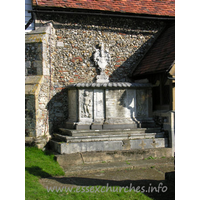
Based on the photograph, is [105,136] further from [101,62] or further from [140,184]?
[101,62]

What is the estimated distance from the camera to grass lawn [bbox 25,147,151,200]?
4.59m

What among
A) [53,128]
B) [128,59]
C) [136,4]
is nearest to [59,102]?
[53,128]

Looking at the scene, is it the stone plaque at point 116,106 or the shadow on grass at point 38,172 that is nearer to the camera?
the shadow on grass at point 38,172

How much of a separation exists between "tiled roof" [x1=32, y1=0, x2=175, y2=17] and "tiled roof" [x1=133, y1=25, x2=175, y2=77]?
0.89m

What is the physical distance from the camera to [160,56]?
29.1 ft

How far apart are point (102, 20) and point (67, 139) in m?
4.67

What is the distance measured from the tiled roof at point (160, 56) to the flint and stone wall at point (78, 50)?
0.33 meters

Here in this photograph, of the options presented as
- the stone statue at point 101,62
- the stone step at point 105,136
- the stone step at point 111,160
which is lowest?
the stone step at point 111,160

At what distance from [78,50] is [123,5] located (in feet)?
8.15

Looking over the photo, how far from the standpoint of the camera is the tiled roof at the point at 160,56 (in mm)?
8266

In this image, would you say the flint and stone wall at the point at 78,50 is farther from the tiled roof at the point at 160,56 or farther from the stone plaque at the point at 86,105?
the stone plaque at the point at 86,105

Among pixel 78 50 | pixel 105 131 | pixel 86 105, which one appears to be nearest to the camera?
pixel 105 131

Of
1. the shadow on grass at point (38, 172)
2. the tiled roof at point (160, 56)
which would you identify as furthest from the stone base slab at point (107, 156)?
the tiled roof at point (160, 56)

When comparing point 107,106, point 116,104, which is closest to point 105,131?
point 107,106
